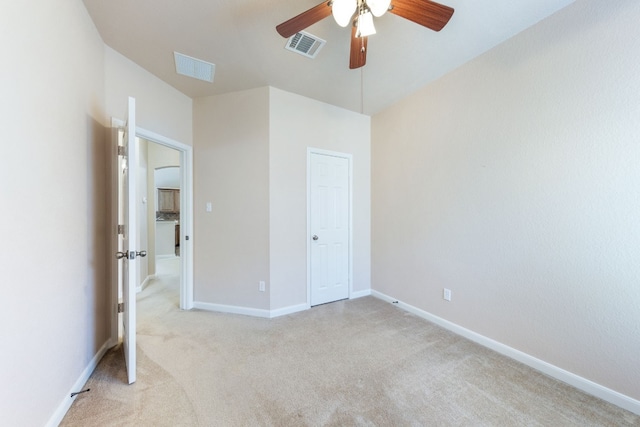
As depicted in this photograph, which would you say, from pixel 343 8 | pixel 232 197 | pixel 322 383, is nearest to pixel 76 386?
pixel 322 383

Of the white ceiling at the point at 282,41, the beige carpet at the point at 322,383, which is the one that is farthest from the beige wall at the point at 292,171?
the beige carpet at the point at 322,383

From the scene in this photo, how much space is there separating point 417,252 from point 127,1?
337cm

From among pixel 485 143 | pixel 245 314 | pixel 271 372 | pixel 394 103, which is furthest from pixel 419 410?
pixel 394 103

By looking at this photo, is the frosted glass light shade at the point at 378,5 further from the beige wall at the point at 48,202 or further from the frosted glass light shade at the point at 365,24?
the beige wall at the point at 48,202

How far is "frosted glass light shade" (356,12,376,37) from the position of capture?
149cm

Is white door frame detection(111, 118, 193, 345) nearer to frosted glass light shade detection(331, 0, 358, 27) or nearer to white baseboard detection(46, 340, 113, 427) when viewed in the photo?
white baseboard detection(46, 340, 113, 427)

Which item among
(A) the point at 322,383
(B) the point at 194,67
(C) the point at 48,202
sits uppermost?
(B) the point at 194,67

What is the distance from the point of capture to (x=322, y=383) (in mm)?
1778

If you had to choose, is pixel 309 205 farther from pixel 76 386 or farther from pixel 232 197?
pixel 76 386

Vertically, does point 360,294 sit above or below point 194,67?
below

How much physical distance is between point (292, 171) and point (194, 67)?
141 cm

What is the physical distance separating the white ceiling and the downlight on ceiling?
2.5 inches

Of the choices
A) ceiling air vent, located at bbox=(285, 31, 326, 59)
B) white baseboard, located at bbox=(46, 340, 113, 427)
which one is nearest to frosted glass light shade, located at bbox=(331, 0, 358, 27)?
ceiling air vent, located at bbox=(285, 31, 326, 59)

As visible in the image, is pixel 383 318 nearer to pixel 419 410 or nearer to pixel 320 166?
pixel 419 410
